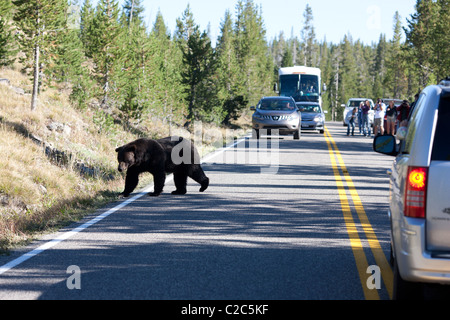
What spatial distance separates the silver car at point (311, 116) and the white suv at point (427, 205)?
27.7m

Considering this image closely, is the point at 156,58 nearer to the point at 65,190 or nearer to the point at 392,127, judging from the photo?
the point at 392,127

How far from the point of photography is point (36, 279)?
543cm

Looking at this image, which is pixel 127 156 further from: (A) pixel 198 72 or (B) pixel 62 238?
(A) pixel 198 72

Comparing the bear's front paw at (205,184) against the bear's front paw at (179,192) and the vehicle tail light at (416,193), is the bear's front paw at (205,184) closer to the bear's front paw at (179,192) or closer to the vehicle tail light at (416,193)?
the bear's front paw at (179,192)

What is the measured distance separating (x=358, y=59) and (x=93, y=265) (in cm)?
17883

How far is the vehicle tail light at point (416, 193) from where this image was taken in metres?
3.96

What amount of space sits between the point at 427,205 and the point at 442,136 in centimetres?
49

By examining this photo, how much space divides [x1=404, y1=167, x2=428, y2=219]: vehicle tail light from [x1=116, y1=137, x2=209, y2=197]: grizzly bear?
6586 millimetres

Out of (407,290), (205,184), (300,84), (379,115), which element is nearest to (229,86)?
(300,84)

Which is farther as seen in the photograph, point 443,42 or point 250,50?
point 250,50

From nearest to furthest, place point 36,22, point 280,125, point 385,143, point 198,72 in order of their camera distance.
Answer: point 385,143 → point 280,125 → point 36,22 → point 198,72

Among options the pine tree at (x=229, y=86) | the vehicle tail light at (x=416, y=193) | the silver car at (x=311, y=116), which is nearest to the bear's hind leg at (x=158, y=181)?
the vehicle tail light at (x=416, y=193)

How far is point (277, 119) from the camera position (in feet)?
87.5

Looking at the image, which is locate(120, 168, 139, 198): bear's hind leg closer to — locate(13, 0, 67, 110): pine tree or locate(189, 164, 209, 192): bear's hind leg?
locate(189, 164, 209, 192): bear's hind leg
